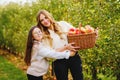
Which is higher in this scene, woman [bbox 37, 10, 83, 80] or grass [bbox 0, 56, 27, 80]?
woman [bbox 37, 10, 83, 80]

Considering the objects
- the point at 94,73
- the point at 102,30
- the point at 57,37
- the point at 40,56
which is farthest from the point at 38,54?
the point at 94,73

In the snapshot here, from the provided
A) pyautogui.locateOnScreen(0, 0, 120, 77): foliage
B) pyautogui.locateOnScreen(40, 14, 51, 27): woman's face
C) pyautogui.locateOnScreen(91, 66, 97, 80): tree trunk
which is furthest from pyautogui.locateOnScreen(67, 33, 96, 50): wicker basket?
pyautogui.locateOnScreen(91, 66, 97, 80): tree trunk

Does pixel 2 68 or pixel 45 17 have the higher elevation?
pixel 45 17

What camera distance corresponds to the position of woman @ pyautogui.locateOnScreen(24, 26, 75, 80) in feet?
20.4

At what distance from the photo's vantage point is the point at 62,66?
639cm

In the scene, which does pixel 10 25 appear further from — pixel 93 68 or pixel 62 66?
pixel 62 66

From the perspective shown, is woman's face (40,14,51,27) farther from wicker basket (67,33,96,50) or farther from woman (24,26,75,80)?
wicker basket (67,33,96,50)

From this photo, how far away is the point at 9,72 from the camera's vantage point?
15094 mm

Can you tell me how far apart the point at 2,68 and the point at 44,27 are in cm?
999

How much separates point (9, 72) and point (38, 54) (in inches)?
348

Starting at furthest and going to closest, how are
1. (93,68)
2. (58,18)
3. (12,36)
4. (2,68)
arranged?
1. (12,36)
2. (2,68)
3. (58,18)
4. (93,68)

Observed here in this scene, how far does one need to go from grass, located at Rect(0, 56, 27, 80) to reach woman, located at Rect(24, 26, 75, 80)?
6.76 metres

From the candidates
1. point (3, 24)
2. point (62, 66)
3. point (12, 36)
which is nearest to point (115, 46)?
point (62, 66)

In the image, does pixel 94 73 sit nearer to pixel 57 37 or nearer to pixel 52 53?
pixel 57 37
